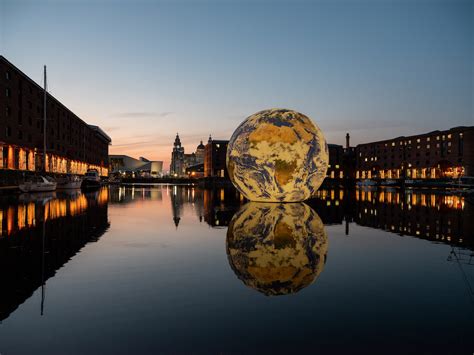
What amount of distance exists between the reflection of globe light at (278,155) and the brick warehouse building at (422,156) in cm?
6856

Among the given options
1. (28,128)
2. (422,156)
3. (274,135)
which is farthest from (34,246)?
(422,156)

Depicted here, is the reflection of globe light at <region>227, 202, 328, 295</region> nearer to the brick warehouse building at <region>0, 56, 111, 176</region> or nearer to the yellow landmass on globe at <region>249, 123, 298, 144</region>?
the yellow landmass on globe at <region>249, 123, 298, 144</region>

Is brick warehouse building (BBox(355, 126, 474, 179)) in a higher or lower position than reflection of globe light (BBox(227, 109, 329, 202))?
higher

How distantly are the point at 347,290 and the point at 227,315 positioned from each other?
2.16 m

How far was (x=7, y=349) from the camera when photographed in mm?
3785

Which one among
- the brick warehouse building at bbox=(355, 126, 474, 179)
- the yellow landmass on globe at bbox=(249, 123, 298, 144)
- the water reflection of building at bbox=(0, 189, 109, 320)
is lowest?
the water reflection of building at bbox=(0, 189, 109, 320)

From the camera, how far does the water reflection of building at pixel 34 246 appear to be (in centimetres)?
580

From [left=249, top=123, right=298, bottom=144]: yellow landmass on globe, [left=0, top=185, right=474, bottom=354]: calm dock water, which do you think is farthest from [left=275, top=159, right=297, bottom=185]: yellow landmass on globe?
[left=0, top=185, right=474, bottom=354]: calm dock water

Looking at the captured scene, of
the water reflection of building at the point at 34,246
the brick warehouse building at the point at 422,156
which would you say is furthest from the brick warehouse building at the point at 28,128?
the brick warehouse building at the point at 422,156

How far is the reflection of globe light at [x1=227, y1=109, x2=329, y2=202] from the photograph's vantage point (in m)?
18.0

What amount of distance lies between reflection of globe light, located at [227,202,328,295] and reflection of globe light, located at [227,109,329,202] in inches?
215

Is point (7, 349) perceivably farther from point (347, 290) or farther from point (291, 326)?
point (347, 290)

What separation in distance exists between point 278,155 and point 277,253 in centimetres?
1038

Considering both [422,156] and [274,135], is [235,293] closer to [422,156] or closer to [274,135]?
[274,135]
